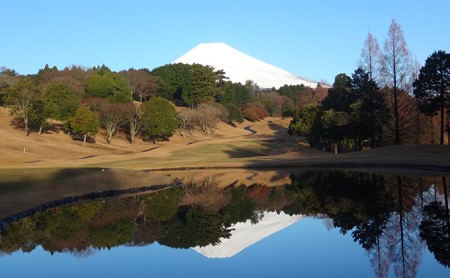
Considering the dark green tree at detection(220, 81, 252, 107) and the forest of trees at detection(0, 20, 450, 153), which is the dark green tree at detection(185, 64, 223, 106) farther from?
the dark green tree at detection(220, 81, 252, 107)

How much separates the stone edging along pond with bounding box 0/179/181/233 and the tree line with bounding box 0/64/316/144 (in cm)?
4552

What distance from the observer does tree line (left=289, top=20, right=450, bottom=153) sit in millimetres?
57312

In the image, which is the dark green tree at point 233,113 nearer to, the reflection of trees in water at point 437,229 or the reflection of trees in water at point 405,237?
the reflection of trees in water at point 405,237

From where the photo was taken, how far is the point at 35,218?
2272 cm

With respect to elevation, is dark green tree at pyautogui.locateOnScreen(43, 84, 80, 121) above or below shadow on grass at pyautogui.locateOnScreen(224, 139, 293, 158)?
above

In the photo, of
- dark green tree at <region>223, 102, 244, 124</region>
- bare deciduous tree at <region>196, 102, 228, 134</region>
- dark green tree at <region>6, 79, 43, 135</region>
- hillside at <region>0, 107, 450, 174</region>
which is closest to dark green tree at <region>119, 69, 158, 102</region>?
dark green tree at <region>223, 102, 244, 124</region>

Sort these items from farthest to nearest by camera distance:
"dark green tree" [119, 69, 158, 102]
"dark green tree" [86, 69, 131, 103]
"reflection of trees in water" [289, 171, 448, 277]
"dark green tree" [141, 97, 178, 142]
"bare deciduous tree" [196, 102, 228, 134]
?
"dark green tree" [119, 69, 158, 102], "bare deciduous tree" [196, 102, 228, 134], "dark green tree" [86, 69, 131, 103], "dark green tree" [141, 97, 178, 142], "reflection of trees in water" [289, 171, 448, 277]

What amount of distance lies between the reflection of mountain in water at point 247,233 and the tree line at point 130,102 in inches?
2344

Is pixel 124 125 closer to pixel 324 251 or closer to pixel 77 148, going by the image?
pixel 77 148

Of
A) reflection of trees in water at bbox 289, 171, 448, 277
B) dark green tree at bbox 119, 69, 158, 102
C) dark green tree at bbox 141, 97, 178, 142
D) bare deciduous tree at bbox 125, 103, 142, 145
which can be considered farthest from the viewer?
dark green tree at bbox 119, 69, 158, 102

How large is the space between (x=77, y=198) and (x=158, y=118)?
5998cm

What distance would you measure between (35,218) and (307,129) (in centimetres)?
5740

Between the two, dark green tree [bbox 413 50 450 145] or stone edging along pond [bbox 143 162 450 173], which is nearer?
stone edging along pond [bbox 143 162 450 173]

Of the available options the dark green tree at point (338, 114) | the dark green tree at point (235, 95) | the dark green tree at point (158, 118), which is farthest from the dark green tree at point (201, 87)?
the dark green tree at point (338, 114)
